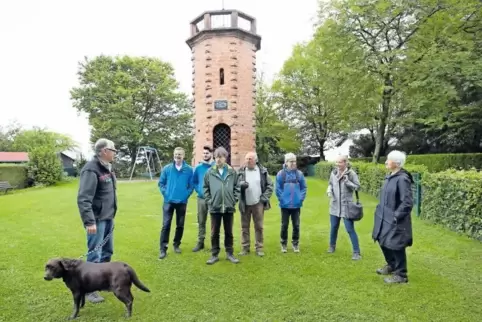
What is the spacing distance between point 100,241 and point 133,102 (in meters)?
31.8

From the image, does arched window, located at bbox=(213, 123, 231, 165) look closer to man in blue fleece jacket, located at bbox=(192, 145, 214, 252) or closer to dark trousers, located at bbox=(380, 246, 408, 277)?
man in blue fleece jacket, located at bbox=(192, 145, 214, 252)

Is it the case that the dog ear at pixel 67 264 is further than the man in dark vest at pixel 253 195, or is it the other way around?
the man in dark vest at pixel 253 195

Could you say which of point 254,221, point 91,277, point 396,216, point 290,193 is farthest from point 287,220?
point 91,277

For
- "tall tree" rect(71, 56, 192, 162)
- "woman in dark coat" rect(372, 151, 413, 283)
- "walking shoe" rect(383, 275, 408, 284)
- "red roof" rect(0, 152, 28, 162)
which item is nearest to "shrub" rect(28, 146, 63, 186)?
"tall tree" rect(71, 56, 192, 162)

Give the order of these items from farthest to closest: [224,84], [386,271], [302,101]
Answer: [302,101] → [224,84] → [386,271]

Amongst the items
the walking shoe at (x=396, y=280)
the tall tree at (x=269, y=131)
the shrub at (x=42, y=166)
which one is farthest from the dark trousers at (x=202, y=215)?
the tall tree at (x=269, y=131)

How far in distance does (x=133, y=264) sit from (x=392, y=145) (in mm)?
27272

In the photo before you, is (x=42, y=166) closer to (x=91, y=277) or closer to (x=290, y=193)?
(x=290, y=193)

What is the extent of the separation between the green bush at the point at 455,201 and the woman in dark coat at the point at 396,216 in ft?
10.5

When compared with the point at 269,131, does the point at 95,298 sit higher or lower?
lower

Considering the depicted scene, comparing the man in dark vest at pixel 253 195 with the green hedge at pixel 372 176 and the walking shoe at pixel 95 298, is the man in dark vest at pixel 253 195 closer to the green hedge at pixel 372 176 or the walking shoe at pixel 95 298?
the walking shoe at pixel 95 298

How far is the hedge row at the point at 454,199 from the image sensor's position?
23.8 ft

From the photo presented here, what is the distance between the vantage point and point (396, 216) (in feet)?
15.6

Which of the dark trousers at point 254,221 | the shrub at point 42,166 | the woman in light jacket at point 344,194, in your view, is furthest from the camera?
the shrub at point 42,166
